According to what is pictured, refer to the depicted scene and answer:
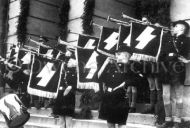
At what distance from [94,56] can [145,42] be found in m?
1.24

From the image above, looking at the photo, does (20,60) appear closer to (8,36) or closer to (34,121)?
(34,121)

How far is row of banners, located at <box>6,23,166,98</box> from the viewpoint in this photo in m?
7.75

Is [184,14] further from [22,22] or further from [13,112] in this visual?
[22,22]

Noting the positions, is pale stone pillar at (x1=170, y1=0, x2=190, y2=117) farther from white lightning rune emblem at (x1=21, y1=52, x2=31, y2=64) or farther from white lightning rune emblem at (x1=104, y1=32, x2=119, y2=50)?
white lightning rune emblem at (x1=21, y1=52, x2=31, y2=64)

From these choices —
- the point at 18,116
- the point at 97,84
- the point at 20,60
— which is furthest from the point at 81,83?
the point at 20,60

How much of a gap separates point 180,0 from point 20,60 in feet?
19.8

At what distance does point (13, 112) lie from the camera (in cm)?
577

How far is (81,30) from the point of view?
498 inches

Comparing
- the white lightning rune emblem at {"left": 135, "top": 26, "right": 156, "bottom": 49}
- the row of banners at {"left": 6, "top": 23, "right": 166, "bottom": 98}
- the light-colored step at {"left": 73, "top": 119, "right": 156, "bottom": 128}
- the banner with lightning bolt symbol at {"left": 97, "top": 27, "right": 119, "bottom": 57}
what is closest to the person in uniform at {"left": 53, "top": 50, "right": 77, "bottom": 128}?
the row of banners at {"left": 6, "top": 23, "right": 166, "bottom": 98}

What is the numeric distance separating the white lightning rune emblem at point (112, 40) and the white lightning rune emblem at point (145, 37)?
1315 mm

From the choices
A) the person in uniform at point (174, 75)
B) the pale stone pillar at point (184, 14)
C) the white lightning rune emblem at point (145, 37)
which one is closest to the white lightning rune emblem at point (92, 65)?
the white lightning rune emblem at point (145, 37)

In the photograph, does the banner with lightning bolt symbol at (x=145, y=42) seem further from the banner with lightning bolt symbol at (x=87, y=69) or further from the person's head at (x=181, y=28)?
the banner with lightning bolt symbol at (x=87, y=69)

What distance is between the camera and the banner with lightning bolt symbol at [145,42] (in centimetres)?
773

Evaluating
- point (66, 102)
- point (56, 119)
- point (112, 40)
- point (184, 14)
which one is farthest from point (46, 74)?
point (184, 14)
